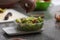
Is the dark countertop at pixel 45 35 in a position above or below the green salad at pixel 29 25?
below

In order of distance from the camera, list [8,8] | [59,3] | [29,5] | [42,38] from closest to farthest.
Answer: [42,38], [29,5], [8,8], [59,3]

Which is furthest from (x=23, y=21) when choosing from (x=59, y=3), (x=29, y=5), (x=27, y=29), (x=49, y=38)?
(x=59, y=3)

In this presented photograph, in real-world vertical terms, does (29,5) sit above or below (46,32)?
above

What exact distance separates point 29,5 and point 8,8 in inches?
15.4

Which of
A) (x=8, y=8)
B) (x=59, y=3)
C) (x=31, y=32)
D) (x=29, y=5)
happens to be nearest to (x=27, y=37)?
(x=31, y=32)

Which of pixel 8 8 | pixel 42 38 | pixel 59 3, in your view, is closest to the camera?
pixel 42 38

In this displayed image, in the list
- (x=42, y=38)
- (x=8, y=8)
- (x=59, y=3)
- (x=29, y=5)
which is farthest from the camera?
(x=59, y=3)

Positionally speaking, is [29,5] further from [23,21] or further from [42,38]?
[42,38]

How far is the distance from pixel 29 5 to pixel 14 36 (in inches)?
14.5

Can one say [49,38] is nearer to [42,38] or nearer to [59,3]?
[42,38]

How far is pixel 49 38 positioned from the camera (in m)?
0.79

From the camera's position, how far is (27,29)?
0.84 m

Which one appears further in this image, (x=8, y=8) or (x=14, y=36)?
(x=8, y=8)

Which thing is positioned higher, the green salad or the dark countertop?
the green salad
